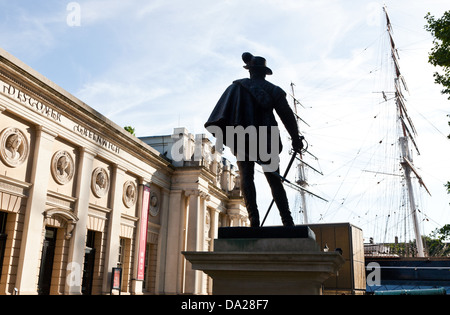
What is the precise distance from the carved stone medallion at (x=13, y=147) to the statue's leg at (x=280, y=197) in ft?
48.8

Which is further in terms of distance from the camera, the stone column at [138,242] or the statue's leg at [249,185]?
the stone column at [138,242]

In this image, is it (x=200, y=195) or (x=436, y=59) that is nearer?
(x=436, y=59)

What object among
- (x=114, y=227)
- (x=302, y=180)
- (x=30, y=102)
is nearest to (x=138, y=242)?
(x=114, y=227)

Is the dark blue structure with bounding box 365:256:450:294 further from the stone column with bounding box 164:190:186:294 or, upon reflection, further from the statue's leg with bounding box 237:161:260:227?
the statue's leg with bounding box 237:161:260:227

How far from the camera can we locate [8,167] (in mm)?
18062

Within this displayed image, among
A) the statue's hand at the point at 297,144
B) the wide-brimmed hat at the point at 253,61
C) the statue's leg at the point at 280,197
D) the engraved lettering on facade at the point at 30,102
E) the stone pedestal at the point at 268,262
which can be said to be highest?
the engraved lettering on facade at the point at 30,102

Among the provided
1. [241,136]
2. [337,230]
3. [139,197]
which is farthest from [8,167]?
[337,230]

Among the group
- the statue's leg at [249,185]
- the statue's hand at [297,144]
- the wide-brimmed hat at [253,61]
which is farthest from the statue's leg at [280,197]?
the wide-brimmed hat at [253,61]

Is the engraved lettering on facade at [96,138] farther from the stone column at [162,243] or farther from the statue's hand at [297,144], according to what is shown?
the statue's hand at [297,144]

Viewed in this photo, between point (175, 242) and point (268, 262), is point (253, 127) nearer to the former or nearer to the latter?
point (268, 262)

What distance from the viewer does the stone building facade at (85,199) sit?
18.3 metres

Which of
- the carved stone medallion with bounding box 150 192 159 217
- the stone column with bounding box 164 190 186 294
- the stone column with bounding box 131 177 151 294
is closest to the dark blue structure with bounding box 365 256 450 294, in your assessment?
the stone column with bounding box 164 190 186 294
